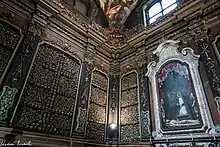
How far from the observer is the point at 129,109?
5754 mm

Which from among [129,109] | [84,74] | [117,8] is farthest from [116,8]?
[129,109]

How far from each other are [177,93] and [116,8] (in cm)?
496

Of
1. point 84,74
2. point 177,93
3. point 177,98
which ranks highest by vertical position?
point 84,74

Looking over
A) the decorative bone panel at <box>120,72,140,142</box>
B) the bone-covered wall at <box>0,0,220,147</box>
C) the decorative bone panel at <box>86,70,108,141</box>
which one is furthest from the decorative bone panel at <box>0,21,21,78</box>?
the decorative bone panel at <box>120,72,140,142</box>

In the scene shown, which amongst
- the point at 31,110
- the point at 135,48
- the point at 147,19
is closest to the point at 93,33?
the point at 135,48

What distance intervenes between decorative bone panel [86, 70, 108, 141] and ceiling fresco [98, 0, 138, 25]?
298 centimetres

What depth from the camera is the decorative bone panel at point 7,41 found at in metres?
3.83

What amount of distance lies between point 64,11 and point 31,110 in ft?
11.3

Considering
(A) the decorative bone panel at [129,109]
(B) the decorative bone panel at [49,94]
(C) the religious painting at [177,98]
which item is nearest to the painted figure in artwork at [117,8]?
(A) the decorative bone panel at [129,109]

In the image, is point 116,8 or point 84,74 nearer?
point 84,74

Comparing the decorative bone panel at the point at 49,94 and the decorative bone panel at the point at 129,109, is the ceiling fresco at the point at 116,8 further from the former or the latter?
the decorative bone panel at the point at 49,94

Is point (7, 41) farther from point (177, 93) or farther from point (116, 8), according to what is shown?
point (116, 8)

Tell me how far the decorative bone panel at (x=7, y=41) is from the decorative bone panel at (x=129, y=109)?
3924mm

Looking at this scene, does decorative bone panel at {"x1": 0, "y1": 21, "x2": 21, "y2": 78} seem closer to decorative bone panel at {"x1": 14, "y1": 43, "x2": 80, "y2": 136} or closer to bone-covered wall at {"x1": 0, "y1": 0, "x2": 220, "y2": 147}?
bone-covered wall at {"x1": 0, "y1": 0, "x2": 220, "y2": 147}
